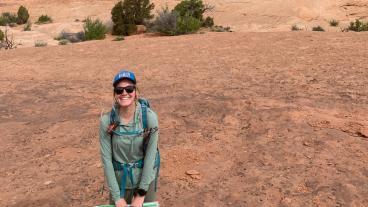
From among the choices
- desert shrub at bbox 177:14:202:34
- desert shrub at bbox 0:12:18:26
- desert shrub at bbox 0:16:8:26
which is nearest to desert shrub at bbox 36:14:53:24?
desert shrub at bbox 0:12:18:26

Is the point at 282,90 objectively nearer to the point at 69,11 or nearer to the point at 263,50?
the point at 263,50

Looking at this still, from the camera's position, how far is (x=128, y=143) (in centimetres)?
281

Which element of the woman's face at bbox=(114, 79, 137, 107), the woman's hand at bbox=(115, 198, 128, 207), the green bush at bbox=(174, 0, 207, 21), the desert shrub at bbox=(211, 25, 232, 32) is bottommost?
the woman's hand at bbox=(115, 198, 128, 207)

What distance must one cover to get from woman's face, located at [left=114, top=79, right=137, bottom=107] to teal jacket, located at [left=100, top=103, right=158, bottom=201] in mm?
100

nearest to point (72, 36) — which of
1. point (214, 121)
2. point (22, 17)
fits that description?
point (22, 17)

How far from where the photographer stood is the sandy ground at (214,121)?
473cm

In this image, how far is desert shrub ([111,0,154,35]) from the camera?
18156 millimetres

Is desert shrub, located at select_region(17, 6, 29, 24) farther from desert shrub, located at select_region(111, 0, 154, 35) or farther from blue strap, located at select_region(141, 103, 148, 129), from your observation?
blue strap, located at select_region(141, 103, 148, 129)

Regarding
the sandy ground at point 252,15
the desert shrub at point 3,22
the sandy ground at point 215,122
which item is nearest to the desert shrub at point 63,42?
the sandy ground at point 252,15

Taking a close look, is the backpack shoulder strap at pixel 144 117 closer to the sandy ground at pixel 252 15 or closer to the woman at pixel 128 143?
the woman at pixel 128 143

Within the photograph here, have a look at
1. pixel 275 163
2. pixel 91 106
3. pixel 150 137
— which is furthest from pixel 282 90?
pixel 150 137

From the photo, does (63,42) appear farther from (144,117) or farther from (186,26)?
(144,117)

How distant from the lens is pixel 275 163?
5.18 m

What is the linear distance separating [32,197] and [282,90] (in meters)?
4.74
